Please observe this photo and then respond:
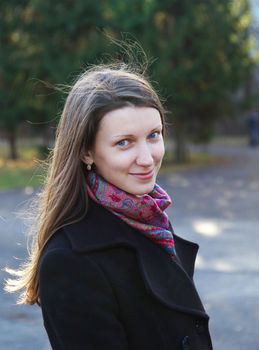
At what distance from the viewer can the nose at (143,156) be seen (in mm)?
1780

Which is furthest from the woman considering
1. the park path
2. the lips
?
the park path

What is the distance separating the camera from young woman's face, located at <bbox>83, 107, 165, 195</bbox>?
1.75m

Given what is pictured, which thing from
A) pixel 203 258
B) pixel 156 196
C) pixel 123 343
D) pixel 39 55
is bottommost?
pixel 123 343

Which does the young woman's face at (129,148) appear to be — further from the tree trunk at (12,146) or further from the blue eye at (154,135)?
the tree trunk at (12,146)

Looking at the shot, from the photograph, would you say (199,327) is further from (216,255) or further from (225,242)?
(225,242)

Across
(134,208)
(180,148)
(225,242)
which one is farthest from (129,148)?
(180,148)

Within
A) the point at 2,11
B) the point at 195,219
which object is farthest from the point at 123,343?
the point at 2,11

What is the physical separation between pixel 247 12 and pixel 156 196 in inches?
832

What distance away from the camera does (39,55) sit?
21.6m

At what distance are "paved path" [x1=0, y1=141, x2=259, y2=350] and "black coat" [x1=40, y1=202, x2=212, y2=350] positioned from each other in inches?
64.0

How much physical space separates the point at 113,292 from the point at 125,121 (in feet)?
1.47

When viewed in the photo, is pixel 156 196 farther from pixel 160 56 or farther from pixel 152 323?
A: pixel 160 56

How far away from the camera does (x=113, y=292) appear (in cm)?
168

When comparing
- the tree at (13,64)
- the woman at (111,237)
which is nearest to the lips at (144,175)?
the woman at (111,237)
